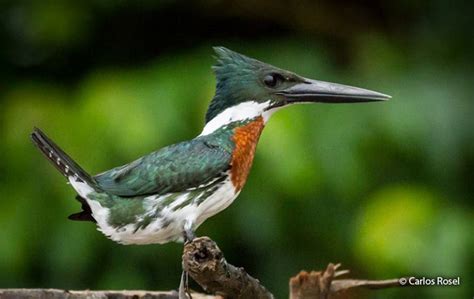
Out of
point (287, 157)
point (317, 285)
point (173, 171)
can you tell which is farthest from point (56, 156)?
point (287, 157)

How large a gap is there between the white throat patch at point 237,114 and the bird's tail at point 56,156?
31 centimetres

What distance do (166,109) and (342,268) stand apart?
0.93 m

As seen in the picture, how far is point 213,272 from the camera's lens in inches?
110

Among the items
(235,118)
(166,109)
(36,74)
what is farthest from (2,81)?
(235,118)

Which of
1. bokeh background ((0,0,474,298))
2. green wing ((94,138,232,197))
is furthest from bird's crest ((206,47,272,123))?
bokeh background ((0,0,474,298))

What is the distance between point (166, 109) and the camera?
4.56m

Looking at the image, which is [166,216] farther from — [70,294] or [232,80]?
[70,294]

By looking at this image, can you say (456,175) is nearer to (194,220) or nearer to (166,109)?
(166,109)

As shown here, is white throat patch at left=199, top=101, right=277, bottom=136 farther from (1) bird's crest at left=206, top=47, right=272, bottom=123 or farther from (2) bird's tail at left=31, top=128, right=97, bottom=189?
(2) bird's tail at left=31, top=128, right=97, bottom=189

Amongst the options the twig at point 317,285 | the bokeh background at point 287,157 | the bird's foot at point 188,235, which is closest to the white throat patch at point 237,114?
the bird's foot at point 188,235

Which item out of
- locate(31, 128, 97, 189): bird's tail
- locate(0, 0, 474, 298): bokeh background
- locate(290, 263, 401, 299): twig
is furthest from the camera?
locate(0, 0, 474, 298): bokeh background

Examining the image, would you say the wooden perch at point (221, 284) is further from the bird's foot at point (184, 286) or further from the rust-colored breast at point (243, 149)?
the rust-colored breast at point (243, 149)

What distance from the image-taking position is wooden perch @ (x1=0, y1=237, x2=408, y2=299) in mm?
2760

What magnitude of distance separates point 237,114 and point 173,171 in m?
0.22
